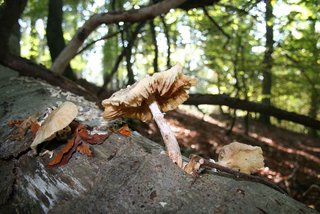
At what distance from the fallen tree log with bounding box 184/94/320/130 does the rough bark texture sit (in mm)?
2683

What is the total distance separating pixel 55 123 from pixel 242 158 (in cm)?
112

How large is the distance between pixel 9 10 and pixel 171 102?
2443 mm

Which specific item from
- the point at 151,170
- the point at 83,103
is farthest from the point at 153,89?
the point at 83,103

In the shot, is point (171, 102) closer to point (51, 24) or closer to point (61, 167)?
point (61, 167)

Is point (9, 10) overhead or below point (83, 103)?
overhead

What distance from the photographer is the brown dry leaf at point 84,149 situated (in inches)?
63.7

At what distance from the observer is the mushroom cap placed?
1656 millimetres

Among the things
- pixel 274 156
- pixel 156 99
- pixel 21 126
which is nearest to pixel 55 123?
pixel 21 126

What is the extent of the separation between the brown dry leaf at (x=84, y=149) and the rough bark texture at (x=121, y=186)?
30mm

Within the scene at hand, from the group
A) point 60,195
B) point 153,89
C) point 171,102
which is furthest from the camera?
point 171,102

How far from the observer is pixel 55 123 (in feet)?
5.19

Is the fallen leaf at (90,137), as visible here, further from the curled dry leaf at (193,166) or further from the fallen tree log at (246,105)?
the fallen tree log at (246,105)

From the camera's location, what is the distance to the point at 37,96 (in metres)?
2.60

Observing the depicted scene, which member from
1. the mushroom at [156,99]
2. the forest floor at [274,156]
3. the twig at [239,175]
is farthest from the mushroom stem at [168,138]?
the forest floor at [274,156]
